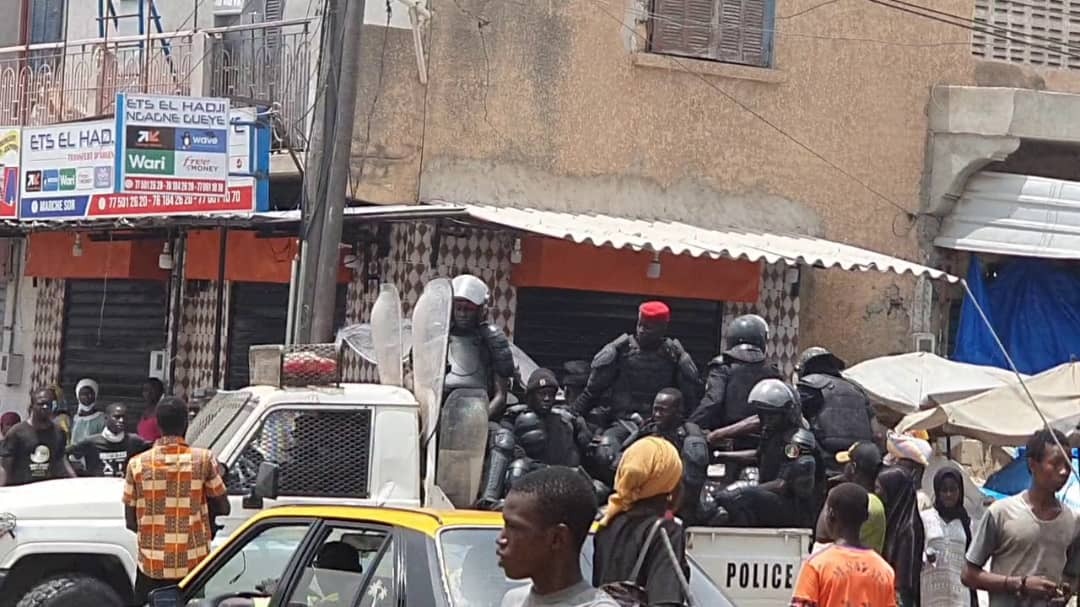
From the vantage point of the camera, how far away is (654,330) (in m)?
10.4

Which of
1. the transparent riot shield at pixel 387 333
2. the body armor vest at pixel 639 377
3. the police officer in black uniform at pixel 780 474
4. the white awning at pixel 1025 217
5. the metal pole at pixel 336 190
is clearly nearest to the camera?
the police officer in black uniform at pixel 780 474

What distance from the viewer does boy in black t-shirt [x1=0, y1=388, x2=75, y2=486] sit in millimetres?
11922

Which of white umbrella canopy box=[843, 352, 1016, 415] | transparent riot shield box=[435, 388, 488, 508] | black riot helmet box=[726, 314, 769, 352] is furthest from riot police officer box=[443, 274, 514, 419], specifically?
white umbrella canopy box=[843, 352, 1016, 415]

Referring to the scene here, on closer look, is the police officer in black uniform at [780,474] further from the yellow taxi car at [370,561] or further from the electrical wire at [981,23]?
the electrical wire at [981,23]

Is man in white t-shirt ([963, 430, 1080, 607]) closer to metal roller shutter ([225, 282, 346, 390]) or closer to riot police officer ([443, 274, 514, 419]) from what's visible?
riot police officer ([443, 274, 514, 419])

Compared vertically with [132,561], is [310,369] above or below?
above

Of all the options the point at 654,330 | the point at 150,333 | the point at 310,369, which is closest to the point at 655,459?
the point at 310,369

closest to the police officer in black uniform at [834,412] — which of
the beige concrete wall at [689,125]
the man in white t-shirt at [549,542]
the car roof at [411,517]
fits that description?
the car roof at [411,517]

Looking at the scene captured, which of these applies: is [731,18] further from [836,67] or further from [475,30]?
[475,30]

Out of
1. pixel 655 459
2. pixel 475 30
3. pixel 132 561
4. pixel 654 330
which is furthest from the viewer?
pixel 475 30

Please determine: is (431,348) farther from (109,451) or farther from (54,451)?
(54,451)

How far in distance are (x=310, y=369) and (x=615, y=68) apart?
267 inches

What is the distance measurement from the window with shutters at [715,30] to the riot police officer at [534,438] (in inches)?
256

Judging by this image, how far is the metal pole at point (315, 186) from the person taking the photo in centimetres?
1241
